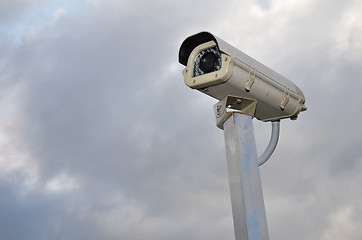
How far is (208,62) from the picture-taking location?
4094mm

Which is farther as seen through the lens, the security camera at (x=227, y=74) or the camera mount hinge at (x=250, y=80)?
the camera mount hinge at (x=250, y=80)

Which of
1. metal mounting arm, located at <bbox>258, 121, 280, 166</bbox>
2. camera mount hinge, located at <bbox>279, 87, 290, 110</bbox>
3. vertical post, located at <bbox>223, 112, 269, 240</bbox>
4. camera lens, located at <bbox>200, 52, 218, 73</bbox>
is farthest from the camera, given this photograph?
camera mount hinge, located at <bbox>279, 87, 290, 110</bbox>

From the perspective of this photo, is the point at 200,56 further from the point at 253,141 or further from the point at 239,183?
the point at 239,183

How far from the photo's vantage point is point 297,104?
4.76 metres

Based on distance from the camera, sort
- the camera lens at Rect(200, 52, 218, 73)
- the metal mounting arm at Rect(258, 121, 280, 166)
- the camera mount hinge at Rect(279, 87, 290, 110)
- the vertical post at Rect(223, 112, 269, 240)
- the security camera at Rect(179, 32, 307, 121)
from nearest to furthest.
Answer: the vertical post at Rect(223, 112, 269, 240)
the security camera at Rect(179, 32, 307, 121)
the camera lens at Rect(200, 52, 218, 73)
the metal mounting arm at Rect(258, 121, 280, 166)
the camera mount hinge at Rect(279, 87, 290, 110)

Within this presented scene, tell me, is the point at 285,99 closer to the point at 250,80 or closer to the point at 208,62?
the point at 250,80

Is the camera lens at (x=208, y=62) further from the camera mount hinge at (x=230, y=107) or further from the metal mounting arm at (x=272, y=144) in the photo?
the metal mounting arm at (x=272, y=144)

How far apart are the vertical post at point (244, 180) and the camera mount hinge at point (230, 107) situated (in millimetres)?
59

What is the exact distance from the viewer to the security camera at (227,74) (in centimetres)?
393

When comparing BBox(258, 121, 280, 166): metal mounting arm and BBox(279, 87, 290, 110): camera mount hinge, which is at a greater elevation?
BBox(279, 87, 290, 110): camera mount hinge

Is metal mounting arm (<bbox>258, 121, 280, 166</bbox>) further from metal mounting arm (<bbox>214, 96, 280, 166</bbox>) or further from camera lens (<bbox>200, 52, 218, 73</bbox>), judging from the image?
camera lens (<bbox>200, 52, 218, 73</bbox>)

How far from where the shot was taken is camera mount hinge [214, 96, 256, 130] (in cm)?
415

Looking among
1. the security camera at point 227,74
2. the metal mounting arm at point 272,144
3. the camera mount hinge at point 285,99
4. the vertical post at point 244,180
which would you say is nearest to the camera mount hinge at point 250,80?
the security camera at point 227,74

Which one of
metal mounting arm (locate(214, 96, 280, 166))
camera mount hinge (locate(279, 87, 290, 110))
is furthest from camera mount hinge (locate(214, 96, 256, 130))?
camera mount hinge (locate(279, 87, 290, 110))
